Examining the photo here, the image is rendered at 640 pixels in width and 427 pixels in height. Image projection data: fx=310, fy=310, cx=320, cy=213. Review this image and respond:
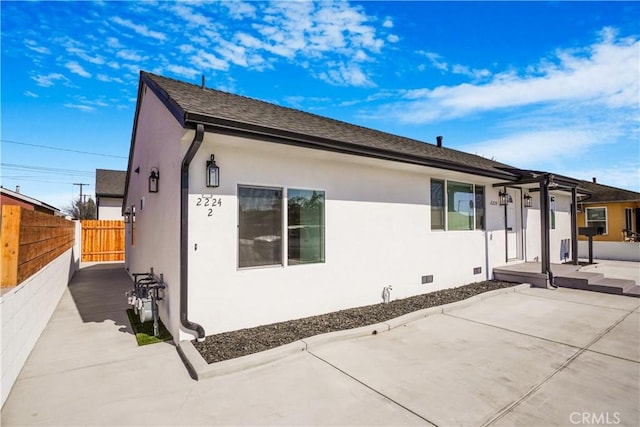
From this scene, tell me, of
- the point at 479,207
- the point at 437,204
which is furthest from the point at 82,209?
the point at 479,207

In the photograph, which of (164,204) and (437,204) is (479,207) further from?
(164,204)

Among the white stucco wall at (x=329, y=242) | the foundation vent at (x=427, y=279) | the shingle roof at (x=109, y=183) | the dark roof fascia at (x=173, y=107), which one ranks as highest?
the shingle roof at (x=109, y=183)

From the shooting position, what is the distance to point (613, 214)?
15883 mm

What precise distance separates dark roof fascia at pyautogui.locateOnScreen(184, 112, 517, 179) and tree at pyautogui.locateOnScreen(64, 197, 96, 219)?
4864 centimetres

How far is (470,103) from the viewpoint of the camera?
11.8 meters

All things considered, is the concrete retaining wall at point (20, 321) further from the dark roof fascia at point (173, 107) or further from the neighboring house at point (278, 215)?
the dark roof fascia at point (173, 107)

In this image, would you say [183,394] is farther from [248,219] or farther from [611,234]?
[611,234]

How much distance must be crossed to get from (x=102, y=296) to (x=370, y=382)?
23.8ft

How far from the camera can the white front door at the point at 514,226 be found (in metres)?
9.64

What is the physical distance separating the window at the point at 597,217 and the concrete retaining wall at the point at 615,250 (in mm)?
2442

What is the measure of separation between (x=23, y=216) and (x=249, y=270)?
2.84m

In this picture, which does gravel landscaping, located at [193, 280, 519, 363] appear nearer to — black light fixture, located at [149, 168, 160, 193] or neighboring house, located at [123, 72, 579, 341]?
neighboring house, located at [123, 72, 579, 341]

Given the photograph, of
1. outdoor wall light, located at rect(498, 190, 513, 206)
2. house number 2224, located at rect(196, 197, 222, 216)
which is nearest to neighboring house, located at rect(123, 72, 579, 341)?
house number 2224, located at rect(196, 197, 222, 216)

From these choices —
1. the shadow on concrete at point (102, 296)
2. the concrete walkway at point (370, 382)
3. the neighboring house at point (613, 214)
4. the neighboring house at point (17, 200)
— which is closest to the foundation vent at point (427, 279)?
the concrete walkway at point (370, 382)
